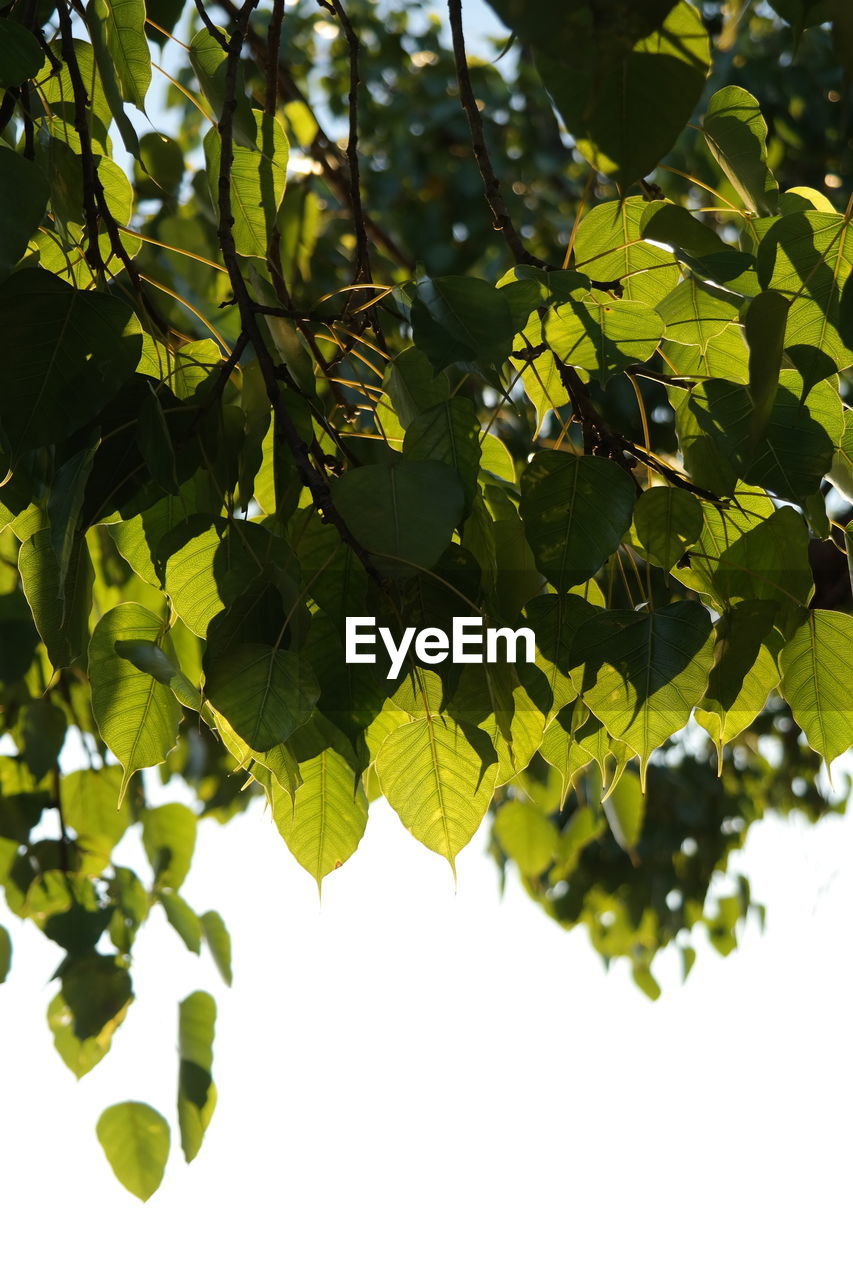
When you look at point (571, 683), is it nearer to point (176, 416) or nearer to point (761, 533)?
point (761, 533)

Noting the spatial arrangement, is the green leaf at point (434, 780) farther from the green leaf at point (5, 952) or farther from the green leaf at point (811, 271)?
the green leaf at point (5, 952)

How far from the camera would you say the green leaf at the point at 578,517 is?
48 cm

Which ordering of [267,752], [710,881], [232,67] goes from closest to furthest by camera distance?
[267,752] < [232,67] < [710,881]

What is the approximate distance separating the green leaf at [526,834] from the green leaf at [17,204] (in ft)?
3.82

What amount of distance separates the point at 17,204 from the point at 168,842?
0.82m

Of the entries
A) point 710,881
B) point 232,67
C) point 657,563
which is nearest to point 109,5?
point 232,67

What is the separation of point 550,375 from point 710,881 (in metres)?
2.17

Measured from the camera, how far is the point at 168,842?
1.18 metres

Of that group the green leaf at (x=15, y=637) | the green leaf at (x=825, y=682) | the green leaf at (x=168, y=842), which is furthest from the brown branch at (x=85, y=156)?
the green leaf at (x=168, y=842)

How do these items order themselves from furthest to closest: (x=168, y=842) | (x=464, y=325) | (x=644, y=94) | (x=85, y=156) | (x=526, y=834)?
(x=526, y=834) < (x=168, y=842) < (x=85, y=156) < (x=464, y=325) < (x=644, y=94)

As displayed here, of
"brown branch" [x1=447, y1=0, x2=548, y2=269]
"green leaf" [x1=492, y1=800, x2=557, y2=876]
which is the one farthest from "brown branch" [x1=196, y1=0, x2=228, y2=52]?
"green leaf" [x1=492, y1=800, x2=557, y2=876]

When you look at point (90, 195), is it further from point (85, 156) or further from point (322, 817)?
point (322, 817)

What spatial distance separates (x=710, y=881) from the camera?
2.57 meters

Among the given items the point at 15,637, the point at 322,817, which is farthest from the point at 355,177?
the point at 15,637
